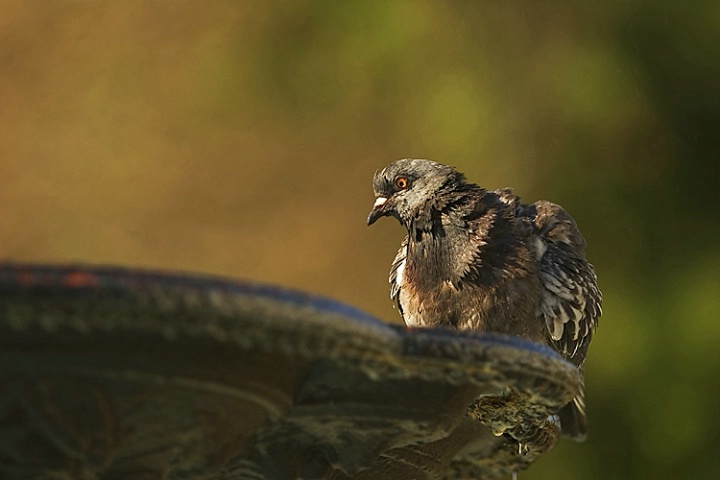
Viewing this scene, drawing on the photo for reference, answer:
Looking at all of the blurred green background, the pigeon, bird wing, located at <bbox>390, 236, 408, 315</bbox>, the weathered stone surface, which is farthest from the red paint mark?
the blurred green background

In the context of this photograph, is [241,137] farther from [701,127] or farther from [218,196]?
[701,127]

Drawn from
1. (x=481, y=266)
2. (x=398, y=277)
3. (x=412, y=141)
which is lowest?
(x=481, y=266)

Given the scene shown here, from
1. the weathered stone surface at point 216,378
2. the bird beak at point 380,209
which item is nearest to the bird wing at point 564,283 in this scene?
the bird beak at point 380,209

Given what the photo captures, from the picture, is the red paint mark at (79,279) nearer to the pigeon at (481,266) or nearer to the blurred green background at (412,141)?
the pigeon at (481,266)

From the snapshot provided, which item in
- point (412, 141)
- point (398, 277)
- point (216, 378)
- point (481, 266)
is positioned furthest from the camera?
point (412, 141)

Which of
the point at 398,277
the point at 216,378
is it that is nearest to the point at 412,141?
the point at 398,277

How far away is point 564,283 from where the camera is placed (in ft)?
15.5

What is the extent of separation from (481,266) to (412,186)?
1.44 feet

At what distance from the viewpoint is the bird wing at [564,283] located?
4.69 metres

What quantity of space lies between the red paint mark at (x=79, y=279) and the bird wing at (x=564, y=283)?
10.6 feet

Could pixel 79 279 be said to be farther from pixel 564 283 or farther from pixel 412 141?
pixel 412 141

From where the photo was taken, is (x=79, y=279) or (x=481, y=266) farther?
(x=481, y=266)

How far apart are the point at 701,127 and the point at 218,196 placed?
10.2 ft

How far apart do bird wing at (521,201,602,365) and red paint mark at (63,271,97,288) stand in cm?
322
